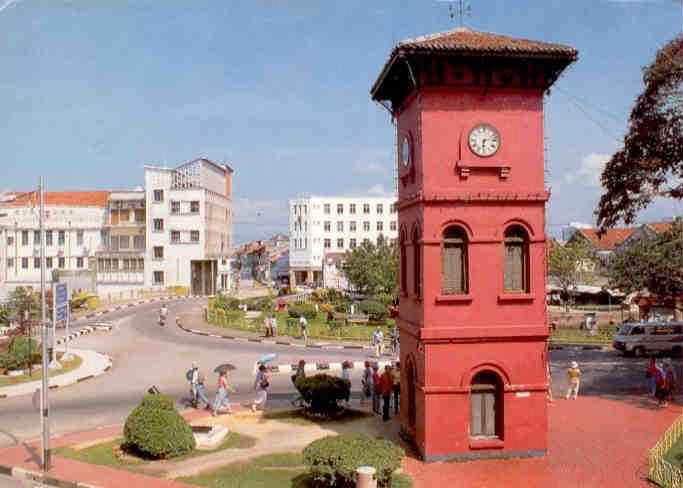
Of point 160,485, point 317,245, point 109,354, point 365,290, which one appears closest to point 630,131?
point 160,485

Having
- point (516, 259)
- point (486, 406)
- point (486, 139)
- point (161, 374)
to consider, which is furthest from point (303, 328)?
point (486, 139)

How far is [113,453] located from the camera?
1709cm

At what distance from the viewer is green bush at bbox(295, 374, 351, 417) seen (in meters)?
20.5

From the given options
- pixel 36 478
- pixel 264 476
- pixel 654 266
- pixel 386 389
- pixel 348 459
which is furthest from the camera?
pixel 654 266

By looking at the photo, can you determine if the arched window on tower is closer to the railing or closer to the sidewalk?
the railing

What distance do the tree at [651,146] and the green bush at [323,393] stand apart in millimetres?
15171

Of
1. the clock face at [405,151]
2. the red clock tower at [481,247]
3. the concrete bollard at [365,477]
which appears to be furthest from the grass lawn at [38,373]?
the concrete bollard at [365,477]

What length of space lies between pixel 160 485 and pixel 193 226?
61.8m

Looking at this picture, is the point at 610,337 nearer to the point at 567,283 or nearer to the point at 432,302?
the point at 567,283

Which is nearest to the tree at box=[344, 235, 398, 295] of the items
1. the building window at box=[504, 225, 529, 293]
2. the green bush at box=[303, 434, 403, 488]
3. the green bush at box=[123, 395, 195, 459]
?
the building window at box=[504, 225, 529, 293]

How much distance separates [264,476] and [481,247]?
762 centimetres

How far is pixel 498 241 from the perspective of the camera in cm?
1666

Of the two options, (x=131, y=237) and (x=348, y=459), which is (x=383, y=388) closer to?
(x=348, y=459)

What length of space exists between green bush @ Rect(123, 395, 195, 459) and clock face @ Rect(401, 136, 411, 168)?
912cm
